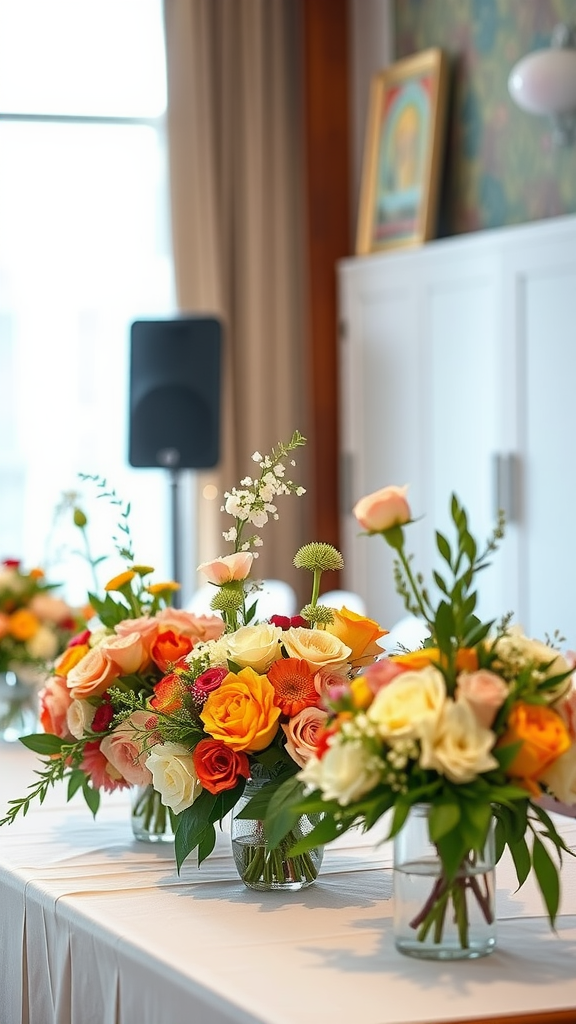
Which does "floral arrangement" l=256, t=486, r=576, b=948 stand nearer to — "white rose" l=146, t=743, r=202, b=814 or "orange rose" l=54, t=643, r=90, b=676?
"white rose" l=146, t=743, r=202, b=814

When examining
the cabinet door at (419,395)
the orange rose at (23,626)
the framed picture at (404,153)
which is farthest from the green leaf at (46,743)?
the framed picture at (404,153)

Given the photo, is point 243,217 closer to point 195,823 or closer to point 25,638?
point 25,638

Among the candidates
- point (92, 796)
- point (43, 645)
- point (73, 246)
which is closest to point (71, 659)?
point (92, 796)

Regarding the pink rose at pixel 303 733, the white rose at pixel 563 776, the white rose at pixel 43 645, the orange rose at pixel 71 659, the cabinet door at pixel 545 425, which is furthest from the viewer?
the cabinet door at pixel 545 425

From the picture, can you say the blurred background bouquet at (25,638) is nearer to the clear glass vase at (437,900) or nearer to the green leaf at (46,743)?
the green leaf at (46,743)

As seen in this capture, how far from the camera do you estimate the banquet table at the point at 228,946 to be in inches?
53.6

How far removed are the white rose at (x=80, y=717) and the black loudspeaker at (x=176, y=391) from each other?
3389 millimetres

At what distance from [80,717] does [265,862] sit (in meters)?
0.32

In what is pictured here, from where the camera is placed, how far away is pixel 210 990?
Answer: 4.54ft

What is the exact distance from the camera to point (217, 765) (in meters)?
1.69

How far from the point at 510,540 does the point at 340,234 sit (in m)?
1.77

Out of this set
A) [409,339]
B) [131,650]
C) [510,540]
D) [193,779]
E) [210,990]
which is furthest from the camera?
[409,339]

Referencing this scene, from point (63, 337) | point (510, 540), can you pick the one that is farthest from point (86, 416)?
point (510, 540)

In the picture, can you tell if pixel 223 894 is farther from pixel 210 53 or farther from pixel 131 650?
pixel 210 53
